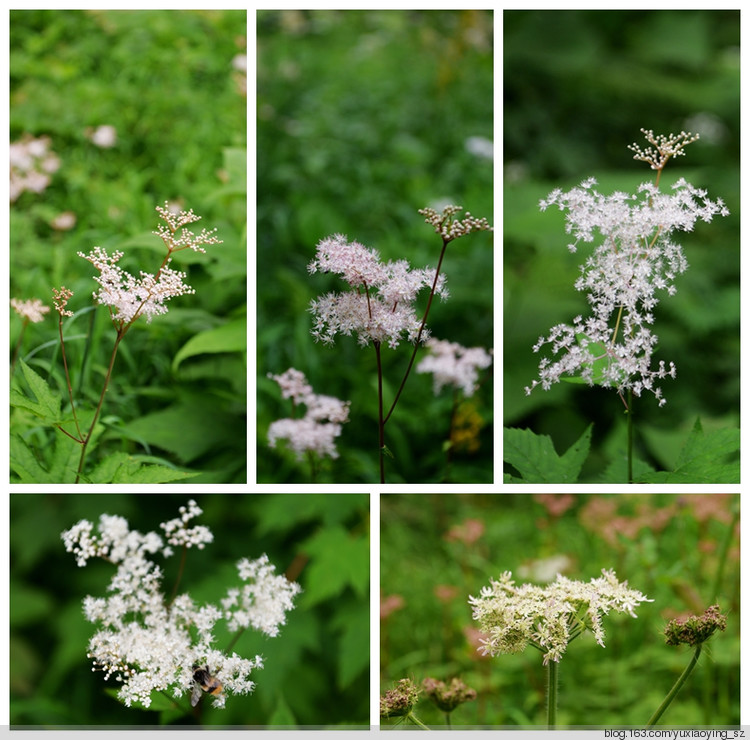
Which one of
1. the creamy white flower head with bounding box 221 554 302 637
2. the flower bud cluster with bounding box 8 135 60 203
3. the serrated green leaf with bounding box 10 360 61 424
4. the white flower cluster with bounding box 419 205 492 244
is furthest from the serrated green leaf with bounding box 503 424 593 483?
the flower bud cluster with bounding box 8 135 60 203

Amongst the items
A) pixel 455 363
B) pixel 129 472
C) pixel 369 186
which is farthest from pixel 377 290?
pixel 369 186

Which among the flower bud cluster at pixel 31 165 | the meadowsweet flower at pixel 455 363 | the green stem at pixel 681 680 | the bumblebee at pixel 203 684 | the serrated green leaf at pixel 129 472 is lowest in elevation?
the bumblebee at pixel 203 684

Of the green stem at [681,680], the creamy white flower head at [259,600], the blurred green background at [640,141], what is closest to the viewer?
the green stem at [681,680]

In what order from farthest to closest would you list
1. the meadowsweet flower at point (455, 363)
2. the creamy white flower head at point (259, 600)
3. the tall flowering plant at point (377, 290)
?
the meadowsweet flower at point (455, 363), the creamy white flower head at point (259, 600), the tall flowering plant at point (377, 290)

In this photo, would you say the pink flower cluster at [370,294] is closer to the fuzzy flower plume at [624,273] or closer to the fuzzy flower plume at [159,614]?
the fuzzy flower plume at [624,273]

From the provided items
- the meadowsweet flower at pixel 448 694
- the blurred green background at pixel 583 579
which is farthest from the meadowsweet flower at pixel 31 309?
the meadowsweet flower at pixel 448 694

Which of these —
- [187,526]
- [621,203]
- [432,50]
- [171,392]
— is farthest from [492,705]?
[432,50]
